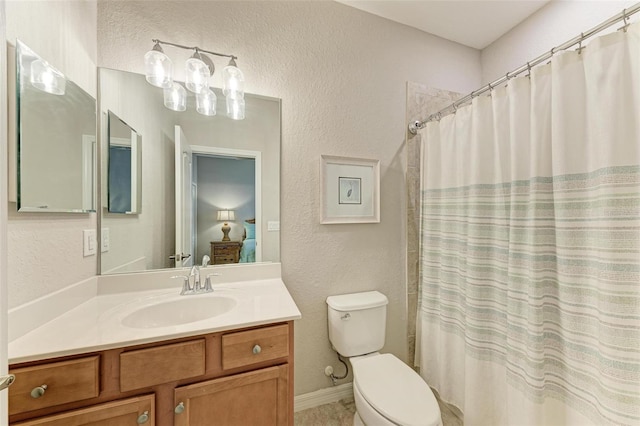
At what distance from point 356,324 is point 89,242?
4.95 feet

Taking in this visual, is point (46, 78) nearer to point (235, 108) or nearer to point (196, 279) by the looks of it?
point (235, 108)

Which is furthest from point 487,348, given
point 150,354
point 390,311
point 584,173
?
point 150,354

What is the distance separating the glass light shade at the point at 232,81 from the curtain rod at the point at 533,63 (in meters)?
1.23

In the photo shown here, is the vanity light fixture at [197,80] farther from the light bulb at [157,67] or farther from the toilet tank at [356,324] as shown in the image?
the toilet tank at [356,324]

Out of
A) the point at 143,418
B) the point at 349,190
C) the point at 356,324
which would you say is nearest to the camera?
the point at 143,418

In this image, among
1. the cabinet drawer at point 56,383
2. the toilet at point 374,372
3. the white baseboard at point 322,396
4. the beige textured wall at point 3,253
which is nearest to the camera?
the beige textured wall at point 3,253

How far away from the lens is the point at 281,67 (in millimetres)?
1583

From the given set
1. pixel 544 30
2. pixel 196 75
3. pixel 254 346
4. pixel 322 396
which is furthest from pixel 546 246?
pixel 196 75

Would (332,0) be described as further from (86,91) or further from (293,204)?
(86,91)

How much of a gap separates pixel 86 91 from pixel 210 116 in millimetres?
545

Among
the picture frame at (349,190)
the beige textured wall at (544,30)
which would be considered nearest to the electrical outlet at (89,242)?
the picture frame at (349,190)

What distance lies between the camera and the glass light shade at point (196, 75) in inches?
51.9

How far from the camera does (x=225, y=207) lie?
1.48m

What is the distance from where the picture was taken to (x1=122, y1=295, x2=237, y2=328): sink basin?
1153mm
